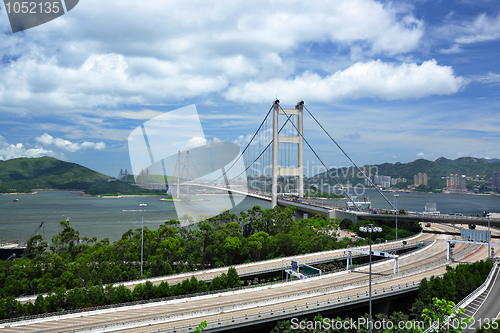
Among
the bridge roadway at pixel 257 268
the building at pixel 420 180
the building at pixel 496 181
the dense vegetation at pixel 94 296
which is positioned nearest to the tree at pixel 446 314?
the dense vegetation at pixel 94 296

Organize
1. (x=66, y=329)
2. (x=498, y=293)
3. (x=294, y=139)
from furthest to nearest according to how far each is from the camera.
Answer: (x=294, y=139) < (x=498, y=293) < (x=66, y=329)

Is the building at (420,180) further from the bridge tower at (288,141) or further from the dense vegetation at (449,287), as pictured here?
the dense vegetation at (449,287)

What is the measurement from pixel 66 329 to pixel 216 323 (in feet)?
15.1

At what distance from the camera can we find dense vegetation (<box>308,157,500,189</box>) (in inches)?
5027

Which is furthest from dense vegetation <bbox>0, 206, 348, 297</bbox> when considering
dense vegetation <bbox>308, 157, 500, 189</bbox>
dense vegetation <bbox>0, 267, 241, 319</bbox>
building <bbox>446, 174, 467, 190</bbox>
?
building <bbox>446, 174, 467, 190</bbox>

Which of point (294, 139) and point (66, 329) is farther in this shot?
point (294, 139)

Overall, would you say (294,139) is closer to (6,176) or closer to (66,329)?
(66,329)

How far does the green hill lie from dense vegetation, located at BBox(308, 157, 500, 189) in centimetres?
8071

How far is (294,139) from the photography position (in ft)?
129

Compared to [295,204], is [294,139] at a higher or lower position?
higher

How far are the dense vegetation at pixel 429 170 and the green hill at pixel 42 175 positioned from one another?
265 ft

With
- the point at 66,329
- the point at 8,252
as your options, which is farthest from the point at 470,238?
the point at 8,252

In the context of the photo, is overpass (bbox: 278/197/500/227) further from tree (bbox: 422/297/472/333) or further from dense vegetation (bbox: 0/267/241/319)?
tree (bbox: 422/297/472/333)

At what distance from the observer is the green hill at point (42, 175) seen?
10319cm
